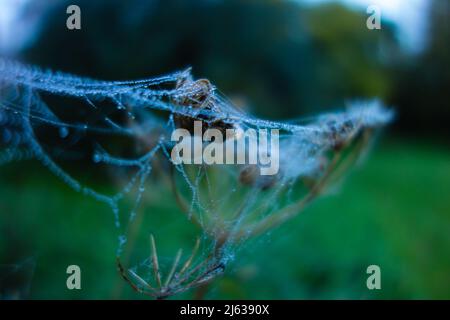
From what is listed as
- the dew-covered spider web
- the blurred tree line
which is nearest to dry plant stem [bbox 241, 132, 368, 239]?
the dew-covered spider web

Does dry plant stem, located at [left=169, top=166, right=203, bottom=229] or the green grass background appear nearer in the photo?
dry plant stem, located at [left=169, top=166, right=203, bottom=229]

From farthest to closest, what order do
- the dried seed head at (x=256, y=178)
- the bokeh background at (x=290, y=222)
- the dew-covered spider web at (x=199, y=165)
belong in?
1. the bokeh background at (x=290, y=222)
2. the dried seed head at (x=256, y=178)
3. the dew-covered spider web at (x=199, y=165)

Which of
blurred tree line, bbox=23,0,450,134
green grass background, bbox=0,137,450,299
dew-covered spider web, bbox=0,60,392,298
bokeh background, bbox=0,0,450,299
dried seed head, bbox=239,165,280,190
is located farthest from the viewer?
blurred tree line, bbox=23,0,450,134

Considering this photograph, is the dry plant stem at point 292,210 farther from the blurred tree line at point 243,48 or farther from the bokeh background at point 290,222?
the blurred tree line at point 243,48

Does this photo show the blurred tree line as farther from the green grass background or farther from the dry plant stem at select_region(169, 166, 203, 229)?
the dry plant stem at select_region(169, 166, 203, 229)

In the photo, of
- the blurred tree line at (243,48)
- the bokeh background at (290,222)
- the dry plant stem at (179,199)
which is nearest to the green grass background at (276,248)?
the bokeh background at (290,222)

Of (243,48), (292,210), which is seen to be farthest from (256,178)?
(243,48)

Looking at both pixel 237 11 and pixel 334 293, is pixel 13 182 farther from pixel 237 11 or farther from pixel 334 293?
pixel 237 11
